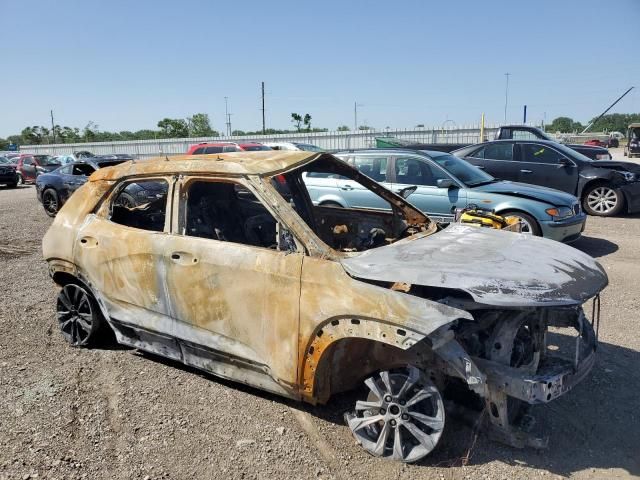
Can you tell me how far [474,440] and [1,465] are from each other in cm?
280

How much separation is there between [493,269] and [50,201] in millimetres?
12775

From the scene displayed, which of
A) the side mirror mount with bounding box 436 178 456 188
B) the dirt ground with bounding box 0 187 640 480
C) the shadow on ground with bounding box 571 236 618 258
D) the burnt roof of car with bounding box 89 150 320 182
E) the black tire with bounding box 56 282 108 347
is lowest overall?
the dirt ground with bounding box 0 187 640 480

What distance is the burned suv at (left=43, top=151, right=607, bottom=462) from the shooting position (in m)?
2.71

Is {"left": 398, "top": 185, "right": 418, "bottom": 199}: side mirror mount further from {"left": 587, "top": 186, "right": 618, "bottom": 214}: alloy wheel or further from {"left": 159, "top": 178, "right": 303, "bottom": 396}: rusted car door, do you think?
{"left": 587, "top": 186, "right": 618, "bottom": 214}: alloy wheel

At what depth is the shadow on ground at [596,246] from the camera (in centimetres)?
785

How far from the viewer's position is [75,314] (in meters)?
4.49

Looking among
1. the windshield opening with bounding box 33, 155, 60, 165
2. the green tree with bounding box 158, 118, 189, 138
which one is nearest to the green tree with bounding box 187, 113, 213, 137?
the green tree with bounding box 158, 118, 189, 138

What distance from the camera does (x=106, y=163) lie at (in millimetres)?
12219

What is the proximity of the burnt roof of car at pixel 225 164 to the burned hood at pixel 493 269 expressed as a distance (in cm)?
97

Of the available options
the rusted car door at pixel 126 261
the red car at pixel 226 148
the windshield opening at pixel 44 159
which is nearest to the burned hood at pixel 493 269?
the rusted car door at pixel 126 261

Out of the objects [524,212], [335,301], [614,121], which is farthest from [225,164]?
[614,121]

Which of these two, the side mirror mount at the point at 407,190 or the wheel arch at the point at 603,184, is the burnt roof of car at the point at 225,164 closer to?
the side mirror mount at the point at 407,190

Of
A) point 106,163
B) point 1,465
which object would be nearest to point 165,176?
point 1,465

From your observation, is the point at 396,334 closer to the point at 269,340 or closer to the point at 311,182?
the point at 269,340
